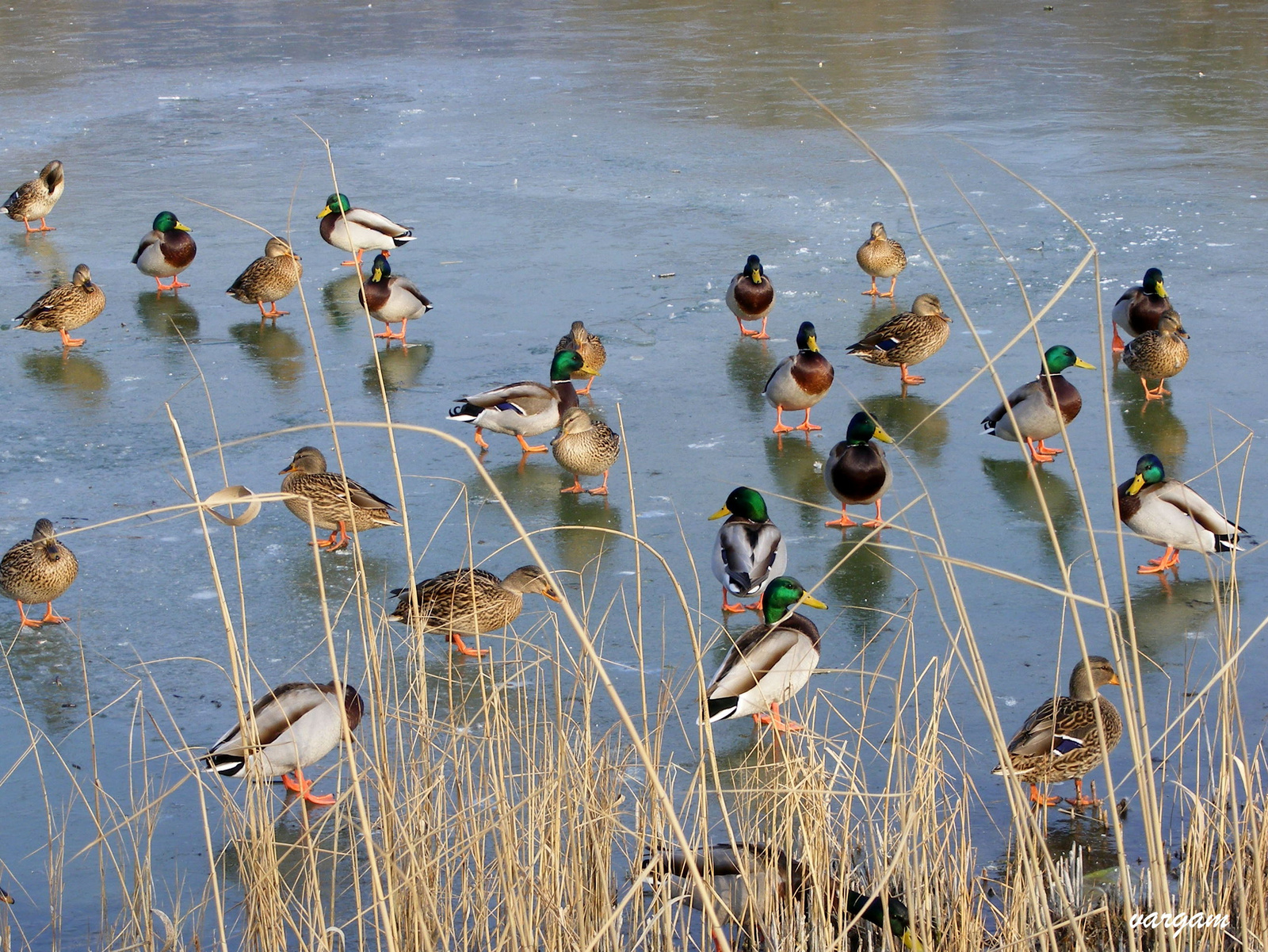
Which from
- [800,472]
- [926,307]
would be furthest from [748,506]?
[926,307]

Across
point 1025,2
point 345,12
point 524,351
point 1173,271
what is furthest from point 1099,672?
point 345,12

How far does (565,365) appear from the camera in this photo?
6.70 metres

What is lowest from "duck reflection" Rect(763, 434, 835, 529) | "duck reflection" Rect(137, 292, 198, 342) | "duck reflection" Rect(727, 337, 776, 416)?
"duck reflection" Rect(763, 434, 835, 529)

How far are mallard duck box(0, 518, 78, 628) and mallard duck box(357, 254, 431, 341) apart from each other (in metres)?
3.14

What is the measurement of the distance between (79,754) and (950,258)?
6326 mm

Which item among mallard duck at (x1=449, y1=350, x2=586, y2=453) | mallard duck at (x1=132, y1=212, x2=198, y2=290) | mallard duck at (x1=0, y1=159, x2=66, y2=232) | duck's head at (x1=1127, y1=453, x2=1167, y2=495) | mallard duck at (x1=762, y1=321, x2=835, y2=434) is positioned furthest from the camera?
mallard duck at (x1=0, y1=159, x2=66, y2=232)

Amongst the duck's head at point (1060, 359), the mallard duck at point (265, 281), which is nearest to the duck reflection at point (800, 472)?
the duck's head at point (1060, 359)

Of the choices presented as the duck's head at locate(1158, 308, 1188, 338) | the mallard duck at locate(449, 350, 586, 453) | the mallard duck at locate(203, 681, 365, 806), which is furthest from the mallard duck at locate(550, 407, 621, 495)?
the duck's head at locate(1158, 308, 1188, 338)

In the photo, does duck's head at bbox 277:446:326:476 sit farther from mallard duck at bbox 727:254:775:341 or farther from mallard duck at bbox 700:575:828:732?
mallard duck at bbox 727:254:775:341

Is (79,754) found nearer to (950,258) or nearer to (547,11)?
(950,258)

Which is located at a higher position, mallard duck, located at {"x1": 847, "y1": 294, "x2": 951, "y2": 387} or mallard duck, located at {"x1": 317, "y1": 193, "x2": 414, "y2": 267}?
mallard duck, located at {"x1": 317, "y1": 193, "x2": 414, "y2": 267}

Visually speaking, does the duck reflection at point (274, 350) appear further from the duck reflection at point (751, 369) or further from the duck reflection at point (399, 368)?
the duck reflection at point (751, 369)

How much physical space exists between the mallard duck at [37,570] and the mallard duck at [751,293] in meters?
3.86

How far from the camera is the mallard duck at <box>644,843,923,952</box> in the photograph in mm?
2656
